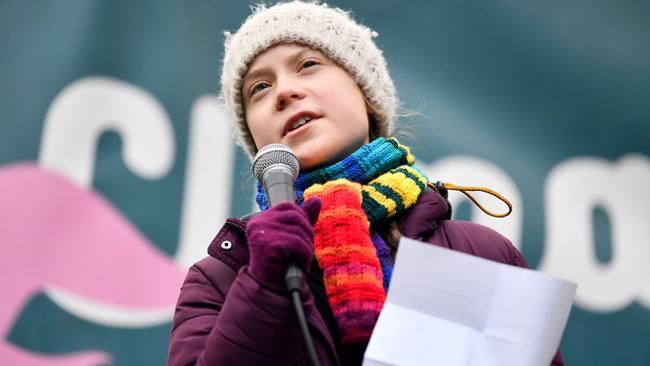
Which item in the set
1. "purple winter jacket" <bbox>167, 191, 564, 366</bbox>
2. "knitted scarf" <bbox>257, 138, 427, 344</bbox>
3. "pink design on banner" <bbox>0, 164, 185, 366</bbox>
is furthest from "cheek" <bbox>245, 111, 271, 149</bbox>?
"pink design on banner" <bbox>0, 164, 185, 366</bbox>

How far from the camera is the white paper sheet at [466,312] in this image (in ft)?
2.79

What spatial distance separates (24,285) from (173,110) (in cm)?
63

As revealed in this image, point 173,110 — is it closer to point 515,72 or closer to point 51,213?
point 51,213

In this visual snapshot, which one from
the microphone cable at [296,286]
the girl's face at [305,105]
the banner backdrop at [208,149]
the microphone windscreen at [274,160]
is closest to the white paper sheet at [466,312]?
the microphone cable at [296,286]

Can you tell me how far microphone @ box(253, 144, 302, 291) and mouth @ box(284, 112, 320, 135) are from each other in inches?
9.7

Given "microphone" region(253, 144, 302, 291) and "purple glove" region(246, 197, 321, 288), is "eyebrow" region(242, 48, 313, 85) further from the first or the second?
"purple glove" region(246, 197, 321, 288)

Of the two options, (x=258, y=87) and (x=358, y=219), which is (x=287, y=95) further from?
(x=358, y=219)

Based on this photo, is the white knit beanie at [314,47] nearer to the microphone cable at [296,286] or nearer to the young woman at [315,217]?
the young woman at [315,217]

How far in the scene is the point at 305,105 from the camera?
1.29m

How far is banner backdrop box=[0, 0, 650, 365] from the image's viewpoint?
2086 mm

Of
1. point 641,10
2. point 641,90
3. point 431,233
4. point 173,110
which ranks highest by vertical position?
point 641,10

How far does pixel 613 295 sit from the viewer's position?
7.16 ft

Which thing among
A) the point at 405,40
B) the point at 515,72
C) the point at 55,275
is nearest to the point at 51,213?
the point at 55,275

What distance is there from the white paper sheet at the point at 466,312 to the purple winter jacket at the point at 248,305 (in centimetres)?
11
